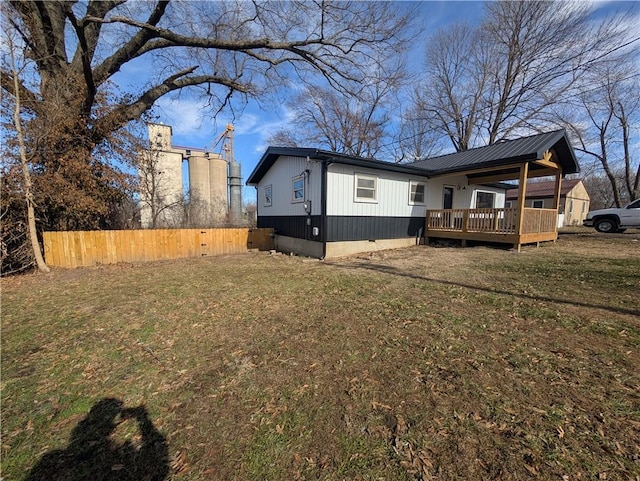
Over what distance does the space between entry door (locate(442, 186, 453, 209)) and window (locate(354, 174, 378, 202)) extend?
434 centimetres

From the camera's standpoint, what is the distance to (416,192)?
37.1ft

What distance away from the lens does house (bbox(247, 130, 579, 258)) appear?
352 inches

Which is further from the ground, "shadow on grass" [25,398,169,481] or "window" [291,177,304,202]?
"window" [291,177,304,202]

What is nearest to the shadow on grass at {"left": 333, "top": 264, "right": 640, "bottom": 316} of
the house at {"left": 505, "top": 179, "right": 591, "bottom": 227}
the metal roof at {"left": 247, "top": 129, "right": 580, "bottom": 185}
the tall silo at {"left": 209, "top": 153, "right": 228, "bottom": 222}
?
the metal roof at {"left": 247, "top": 129, "right": 580, "bottom": 185}

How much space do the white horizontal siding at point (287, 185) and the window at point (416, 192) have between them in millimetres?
4270

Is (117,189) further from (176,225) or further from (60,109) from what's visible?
(176,225)

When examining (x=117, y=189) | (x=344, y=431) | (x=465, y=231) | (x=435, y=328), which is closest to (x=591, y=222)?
(x=465, y=231)

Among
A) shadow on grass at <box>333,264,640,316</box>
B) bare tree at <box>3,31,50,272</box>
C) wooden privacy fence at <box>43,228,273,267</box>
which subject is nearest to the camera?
shadow on grass at <box>333,264,640,316</box>

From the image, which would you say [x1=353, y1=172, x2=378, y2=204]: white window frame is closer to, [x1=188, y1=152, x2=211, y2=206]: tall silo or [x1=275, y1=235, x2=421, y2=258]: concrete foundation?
[x1=275, y1=235, x2=421, y2=258]: concrete foundation

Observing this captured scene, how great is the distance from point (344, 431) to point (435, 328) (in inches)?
81.7

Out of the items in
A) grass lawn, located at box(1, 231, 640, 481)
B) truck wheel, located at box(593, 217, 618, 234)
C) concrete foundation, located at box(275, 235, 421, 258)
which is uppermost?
truck wheel, located at box(593, 217, 618, 234)

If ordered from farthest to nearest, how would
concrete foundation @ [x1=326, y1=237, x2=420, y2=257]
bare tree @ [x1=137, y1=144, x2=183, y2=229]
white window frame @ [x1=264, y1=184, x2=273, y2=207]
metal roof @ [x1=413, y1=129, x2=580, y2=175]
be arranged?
bare tree @ [x1=137, y1=144, x2=183, y2=229] < white window frame @ [x1=264, y1=184, x2=273, y2=207] < concrete foundation @ [x1=326, y1=237, x2=420, y2=257] < metal roof @ [x1=413, y1=129, x2=580, y2=175]

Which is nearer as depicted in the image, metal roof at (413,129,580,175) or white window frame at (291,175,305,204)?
metal roof at (413,129,580,175)

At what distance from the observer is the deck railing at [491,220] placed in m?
9.34
